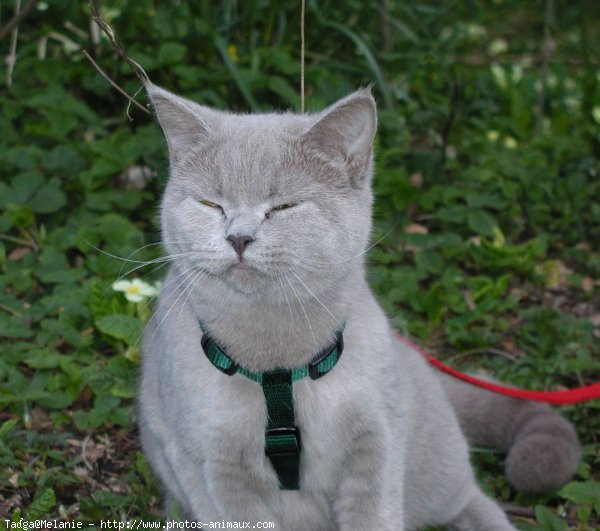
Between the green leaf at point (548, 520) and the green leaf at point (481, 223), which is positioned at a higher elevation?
the green leaf at point (481, 223)

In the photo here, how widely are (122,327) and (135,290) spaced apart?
0.17 metres

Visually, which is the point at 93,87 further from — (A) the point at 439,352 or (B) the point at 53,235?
(A) the point at 439,352

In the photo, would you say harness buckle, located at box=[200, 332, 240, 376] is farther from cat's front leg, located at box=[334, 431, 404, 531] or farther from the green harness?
cat's front leg, located at box=[334, 431, 404, 531]

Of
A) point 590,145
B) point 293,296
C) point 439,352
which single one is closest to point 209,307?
point 293,296

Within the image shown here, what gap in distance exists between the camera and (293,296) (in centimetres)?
217

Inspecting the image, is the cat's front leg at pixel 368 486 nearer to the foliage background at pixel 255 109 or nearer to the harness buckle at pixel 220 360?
the harness buckle at pixel 220 360

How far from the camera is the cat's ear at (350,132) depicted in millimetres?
2117

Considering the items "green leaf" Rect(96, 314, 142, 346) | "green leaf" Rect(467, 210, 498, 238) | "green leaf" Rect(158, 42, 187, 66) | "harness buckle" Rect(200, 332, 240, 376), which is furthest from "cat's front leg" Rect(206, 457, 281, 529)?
"green leaf" Rect(158, 42, 187, 66)

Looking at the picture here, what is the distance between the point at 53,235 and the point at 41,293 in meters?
0.26

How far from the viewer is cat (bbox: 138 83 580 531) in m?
2.12

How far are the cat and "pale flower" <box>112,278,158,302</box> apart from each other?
0.71m

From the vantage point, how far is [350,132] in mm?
2189

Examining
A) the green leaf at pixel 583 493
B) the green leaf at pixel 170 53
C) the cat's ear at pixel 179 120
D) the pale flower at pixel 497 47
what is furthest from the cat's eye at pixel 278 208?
the pale flower at pixel 497 47

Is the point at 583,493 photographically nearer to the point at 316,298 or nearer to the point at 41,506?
the point at 316,298
